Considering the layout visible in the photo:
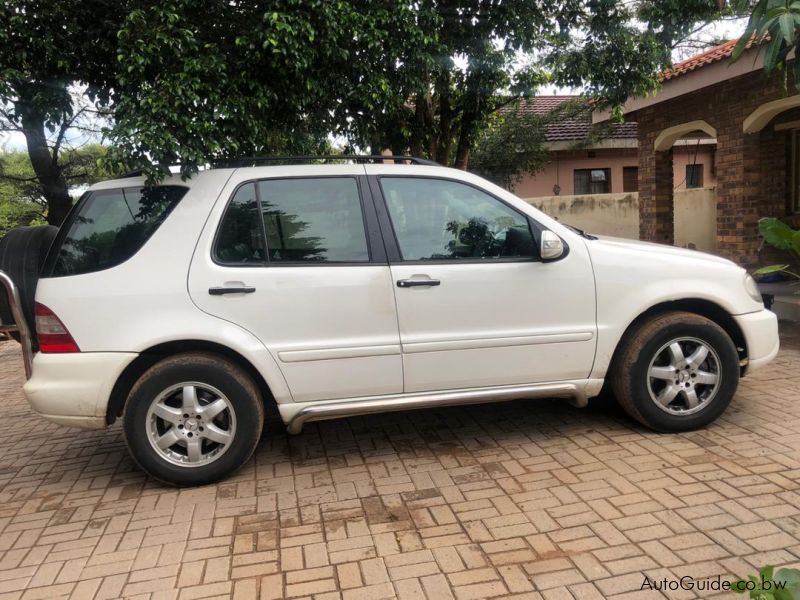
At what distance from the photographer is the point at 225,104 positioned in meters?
4.49

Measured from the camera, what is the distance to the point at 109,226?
12.3 ft

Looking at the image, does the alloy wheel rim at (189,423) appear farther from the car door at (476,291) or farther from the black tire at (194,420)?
the car door at (476,291)

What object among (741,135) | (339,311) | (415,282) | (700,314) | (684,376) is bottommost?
(684,376)

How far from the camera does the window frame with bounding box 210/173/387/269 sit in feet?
12.3

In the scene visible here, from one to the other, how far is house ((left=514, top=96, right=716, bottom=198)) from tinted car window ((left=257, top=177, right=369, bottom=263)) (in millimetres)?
15352

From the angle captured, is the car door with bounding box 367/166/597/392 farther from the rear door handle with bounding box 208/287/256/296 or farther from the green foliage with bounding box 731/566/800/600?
the green foliage with bounding box 731/566/800/600

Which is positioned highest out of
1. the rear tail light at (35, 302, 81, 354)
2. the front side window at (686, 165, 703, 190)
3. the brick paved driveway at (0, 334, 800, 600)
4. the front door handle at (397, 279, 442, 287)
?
the front side window at (686, 165, 703, 190)

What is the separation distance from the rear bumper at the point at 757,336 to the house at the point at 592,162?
14637 mm

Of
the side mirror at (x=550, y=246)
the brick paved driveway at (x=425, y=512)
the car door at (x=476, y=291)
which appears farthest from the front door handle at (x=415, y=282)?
the brick paved driveway at (x=425, y=512)

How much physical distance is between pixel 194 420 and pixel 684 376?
304cm

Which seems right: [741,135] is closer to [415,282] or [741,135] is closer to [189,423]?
[415,282]

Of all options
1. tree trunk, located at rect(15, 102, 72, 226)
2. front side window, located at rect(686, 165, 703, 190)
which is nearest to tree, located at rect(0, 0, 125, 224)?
tree trunk, located at rect(15, 102, 72, 226)

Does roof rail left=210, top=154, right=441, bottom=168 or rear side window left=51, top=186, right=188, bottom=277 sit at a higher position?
roof rail left=210, top=154, right=441, bottom=168

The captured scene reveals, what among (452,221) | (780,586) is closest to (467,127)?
(452,221)
